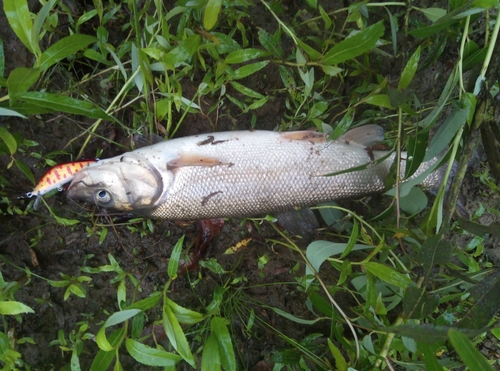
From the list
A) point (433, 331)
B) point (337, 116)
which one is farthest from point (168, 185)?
point (433, 331)

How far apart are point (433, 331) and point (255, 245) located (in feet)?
5.31

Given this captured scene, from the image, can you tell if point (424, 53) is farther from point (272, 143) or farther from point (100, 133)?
point (100, 133)

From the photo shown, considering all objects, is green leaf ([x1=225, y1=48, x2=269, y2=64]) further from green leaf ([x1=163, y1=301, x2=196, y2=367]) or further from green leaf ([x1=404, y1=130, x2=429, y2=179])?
green leaf ([x1=163, y1=301, x2=196, y2=367])

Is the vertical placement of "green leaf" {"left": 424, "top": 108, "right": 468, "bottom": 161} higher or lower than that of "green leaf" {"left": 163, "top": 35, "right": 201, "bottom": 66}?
lower

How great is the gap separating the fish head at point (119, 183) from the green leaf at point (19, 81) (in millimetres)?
674

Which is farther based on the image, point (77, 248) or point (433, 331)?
point (77, 248)

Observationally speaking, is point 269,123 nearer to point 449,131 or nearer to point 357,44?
point 357,44

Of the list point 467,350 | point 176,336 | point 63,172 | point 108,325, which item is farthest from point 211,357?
point 63,172

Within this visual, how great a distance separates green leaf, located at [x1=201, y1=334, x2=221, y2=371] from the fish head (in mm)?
917

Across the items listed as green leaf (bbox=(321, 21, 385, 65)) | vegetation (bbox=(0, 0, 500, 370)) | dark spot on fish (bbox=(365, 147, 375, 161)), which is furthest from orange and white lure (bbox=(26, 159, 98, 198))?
dark spot on fish (bbox=(365, 147, 375, 161))

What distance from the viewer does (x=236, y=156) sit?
2.31 m

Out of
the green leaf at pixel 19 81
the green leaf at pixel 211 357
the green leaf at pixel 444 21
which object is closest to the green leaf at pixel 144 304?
the green leaf at pixel 211 357

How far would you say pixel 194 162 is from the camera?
2.28m

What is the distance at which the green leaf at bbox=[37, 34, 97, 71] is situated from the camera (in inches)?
70.2
